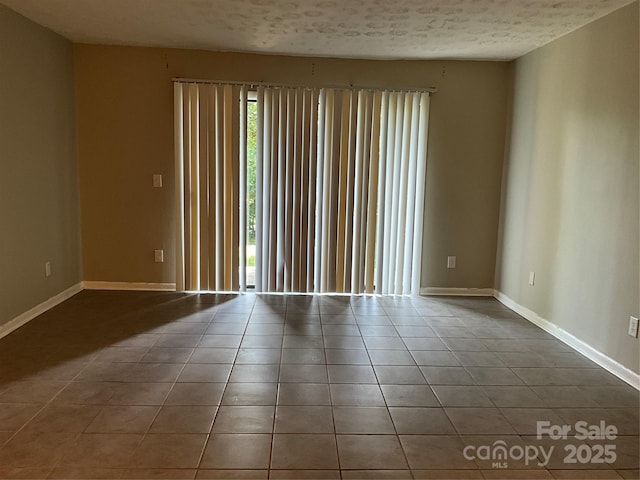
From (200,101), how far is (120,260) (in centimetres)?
172

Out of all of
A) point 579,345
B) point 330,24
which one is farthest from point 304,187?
point 579,345

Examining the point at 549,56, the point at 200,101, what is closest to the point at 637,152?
the point at 549,56

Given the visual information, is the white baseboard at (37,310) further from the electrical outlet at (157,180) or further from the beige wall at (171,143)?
the electrical outlet at (157,180)

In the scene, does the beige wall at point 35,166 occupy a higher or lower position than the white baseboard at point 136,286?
higher

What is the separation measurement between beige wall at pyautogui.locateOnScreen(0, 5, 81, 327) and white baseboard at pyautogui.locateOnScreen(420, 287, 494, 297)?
3444 mm

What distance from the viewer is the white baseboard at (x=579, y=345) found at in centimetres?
289

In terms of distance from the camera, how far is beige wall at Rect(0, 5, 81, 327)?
342 cm

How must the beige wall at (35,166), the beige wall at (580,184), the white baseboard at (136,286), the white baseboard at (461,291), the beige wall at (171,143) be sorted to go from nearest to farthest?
the beige wall at (580,184) → the beige wall at (35,166) → the beige wall at (171,143) → the white baseboard at (136,286) → the white baseboard at (461,291)

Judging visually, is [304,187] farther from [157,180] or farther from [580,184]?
[580,184]

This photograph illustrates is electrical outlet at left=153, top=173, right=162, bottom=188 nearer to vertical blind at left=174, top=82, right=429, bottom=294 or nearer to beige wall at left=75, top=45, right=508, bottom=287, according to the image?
beige wall at left=75, top=45, right=508, bottom=287

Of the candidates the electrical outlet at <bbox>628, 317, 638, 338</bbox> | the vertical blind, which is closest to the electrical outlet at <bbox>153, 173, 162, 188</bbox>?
the vertical blind

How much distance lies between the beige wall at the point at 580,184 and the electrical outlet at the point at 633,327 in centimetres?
4

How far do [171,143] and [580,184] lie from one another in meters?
3.49

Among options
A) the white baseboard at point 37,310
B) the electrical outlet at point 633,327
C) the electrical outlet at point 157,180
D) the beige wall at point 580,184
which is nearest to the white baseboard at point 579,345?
the beige wall at point 580,184
